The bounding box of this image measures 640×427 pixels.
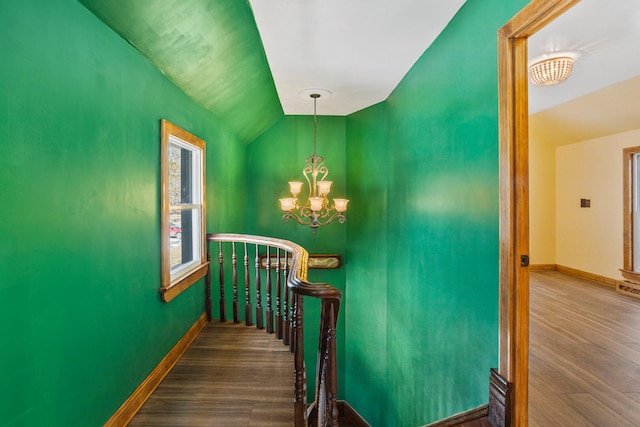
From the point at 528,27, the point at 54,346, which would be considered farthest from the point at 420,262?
the point at 54,346

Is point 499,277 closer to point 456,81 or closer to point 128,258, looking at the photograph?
point 456,81

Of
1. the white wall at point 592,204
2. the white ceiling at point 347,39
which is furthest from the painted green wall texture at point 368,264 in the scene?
the white wall at point 592,204

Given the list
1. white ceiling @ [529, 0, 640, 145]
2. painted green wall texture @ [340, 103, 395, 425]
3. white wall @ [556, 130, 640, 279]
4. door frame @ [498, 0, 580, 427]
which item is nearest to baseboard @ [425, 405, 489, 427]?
door frame @ [498, 0, 580, 427]

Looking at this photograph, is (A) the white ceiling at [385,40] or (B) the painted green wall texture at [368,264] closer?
(A) the white ceiling at [385,40]

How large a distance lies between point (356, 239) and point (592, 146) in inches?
165

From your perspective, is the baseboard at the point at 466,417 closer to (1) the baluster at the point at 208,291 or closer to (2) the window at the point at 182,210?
(2) the window at the point at 182,210

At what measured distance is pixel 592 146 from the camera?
4.96 m

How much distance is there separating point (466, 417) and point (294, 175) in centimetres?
371

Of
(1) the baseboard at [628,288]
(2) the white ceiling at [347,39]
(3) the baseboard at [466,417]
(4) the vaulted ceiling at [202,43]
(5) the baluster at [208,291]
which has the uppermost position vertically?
(2) the white ceiling at [347,39]

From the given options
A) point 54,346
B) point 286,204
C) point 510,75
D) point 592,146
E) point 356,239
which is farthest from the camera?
point 592,146

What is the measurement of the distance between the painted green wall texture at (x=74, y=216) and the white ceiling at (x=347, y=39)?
1.02 meters

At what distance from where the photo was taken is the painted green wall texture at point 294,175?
4750 mm

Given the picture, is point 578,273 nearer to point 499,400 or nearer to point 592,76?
point 592,76

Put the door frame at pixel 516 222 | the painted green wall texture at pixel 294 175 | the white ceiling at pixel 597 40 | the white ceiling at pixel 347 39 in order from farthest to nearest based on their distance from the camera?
1. the painted green wall texture at pixel 294 175
2. the white ceiling at pixel 347 39
3. the white ceiling at pixel 597 40
4. the door frame at pixel 516 222
